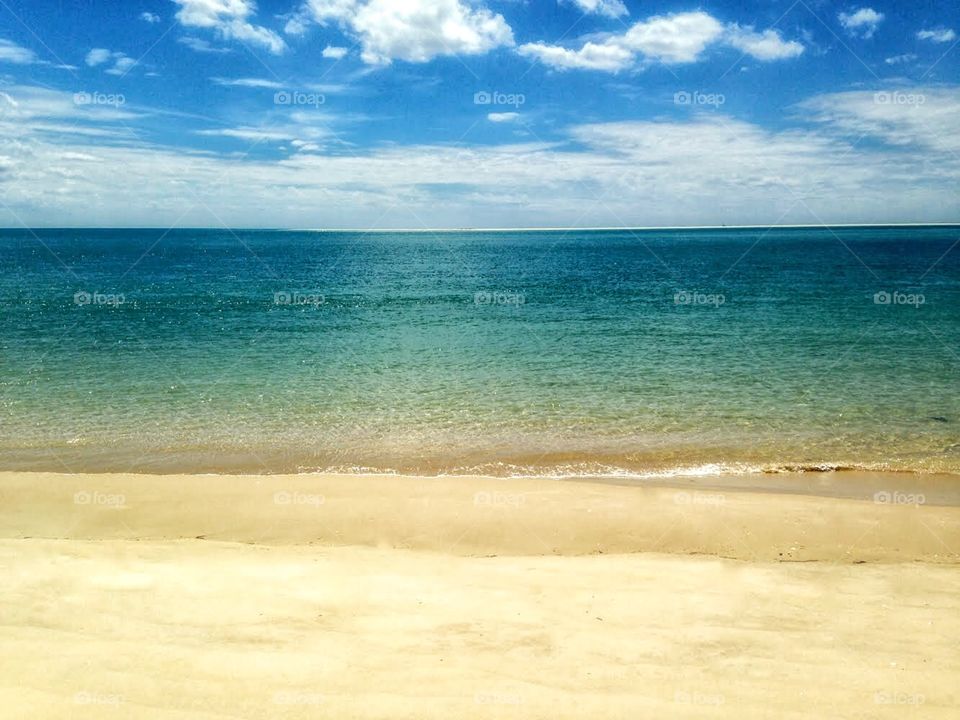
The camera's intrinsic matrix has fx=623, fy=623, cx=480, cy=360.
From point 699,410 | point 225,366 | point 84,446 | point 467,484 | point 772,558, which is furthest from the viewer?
point 225,366

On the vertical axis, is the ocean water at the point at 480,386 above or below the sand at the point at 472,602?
above

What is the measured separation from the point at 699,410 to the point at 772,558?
296 inches

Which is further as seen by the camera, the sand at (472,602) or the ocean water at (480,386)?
the ocean water at (480,386)

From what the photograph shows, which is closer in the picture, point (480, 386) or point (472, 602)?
point (472, 602)

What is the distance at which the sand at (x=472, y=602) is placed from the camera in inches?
205

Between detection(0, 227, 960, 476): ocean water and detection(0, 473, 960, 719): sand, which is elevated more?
detection(0, 227, 960, 476): ocean water

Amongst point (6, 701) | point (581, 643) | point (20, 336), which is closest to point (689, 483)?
point (581, 643)

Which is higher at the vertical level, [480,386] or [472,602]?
[480,386]

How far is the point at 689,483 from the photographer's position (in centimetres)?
1209

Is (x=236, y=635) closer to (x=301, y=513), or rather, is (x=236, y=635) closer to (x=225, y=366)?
(x=301, y=513)

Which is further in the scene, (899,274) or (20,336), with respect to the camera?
(899,274)

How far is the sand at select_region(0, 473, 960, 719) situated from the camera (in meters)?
5.22

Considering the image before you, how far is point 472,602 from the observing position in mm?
7066

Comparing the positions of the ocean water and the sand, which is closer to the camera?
the sand
